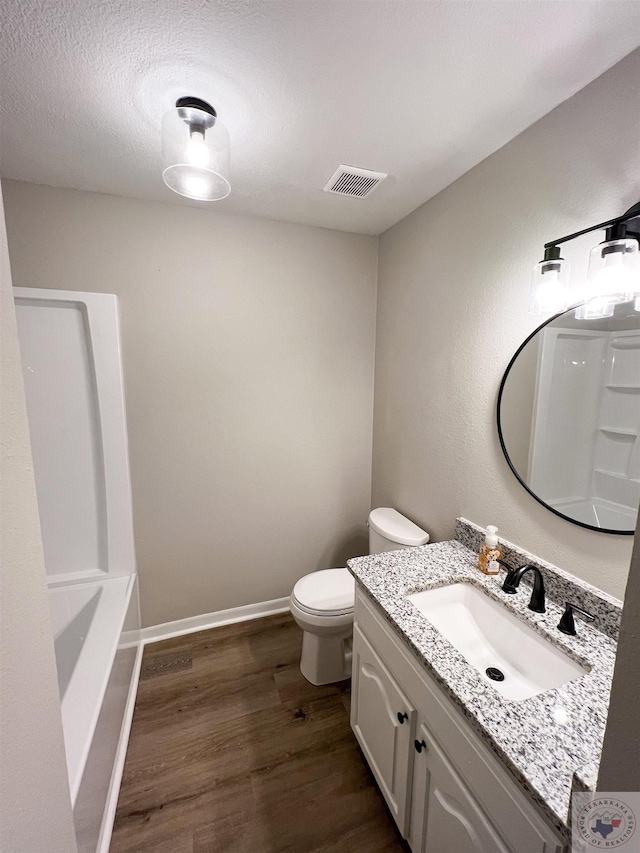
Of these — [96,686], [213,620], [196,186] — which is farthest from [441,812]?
[196,186]

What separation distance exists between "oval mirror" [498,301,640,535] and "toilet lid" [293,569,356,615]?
97 cm

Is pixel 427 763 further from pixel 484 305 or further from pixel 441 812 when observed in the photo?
pixel 484 305

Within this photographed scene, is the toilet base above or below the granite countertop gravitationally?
below

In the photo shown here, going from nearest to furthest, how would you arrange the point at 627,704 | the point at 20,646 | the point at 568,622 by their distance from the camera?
the point at 627,704
the point at 20,646
the point at 568,622

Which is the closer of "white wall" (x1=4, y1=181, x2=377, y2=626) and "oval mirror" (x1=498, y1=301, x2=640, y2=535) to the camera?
"oval mirror" (x1=498, y1=301, x2=640, y2=535)

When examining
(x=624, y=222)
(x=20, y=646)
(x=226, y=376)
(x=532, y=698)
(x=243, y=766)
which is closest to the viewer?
(x=20, y=646)

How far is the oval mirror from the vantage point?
1.05 m

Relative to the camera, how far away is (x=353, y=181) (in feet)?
5.40

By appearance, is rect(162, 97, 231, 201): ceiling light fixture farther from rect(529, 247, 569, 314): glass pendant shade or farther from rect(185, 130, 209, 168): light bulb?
rect(529, 247, 569, 314): glass pendant shade

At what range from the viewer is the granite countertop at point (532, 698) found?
70 cm

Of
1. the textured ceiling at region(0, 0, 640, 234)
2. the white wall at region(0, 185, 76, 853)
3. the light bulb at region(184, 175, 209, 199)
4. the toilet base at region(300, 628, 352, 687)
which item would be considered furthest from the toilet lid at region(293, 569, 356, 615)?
the textured ceiling at region(0, 0, 640, 234)

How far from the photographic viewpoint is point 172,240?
191cm

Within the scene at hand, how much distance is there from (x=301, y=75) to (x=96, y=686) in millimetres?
2168

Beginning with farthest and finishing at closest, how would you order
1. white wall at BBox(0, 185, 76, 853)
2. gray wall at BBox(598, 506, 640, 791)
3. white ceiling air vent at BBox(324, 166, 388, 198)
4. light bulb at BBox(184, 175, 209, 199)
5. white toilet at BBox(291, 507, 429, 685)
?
white toilet at BBox(291, 507, 429, 685)
white ceiling air vent at BBox(324, 166, 388, 198)
light bulb at BBox(184, 175, 209, 199)
white wall at BBox(0, 185, 76, 853)
gray wall at BBox(598, 506, 640, 791)
